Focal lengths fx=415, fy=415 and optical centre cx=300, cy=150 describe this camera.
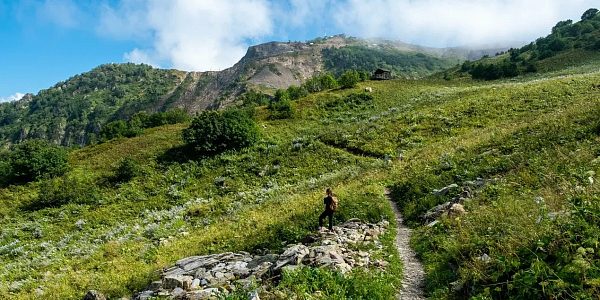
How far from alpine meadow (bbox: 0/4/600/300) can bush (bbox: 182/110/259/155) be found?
21 cm

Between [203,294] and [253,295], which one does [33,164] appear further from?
[253,295]

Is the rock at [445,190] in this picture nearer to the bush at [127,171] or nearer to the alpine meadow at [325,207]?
the alpine meadow at [325,207]

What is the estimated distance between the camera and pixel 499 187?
16.2 m

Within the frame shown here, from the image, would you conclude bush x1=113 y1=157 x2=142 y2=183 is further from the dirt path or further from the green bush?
the dirt path

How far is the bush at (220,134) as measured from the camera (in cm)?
5119

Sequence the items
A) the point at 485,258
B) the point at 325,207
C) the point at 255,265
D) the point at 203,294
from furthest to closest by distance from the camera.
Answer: the point at 325,207 < the point at 255,265 < the point at 203,294 < the point at 485,258

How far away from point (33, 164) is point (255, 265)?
155ft

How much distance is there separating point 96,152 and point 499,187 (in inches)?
2238

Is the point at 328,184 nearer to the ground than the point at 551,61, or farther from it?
nearer to the ground

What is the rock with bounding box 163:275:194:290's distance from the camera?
1228 cm

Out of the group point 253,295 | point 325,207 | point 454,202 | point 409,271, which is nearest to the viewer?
point 253,295

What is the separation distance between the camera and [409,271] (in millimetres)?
12352

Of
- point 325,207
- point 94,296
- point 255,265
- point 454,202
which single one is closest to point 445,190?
point 454,202

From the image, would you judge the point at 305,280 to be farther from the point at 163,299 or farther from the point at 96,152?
Result: the point at 96,152
